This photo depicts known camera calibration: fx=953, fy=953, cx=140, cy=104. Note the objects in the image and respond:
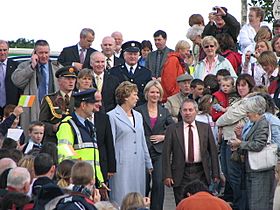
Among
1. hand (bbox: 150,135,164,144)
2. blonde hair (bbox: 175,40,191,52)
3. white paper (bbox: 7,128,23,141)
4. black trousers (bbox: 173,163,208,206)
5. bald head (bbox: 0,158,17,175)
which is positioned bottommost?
black trousers (bbox: 173,163,208,206)

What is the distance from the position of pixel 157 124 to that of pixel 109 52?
3.25m

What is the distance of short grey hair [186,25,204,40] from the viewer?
18344mm

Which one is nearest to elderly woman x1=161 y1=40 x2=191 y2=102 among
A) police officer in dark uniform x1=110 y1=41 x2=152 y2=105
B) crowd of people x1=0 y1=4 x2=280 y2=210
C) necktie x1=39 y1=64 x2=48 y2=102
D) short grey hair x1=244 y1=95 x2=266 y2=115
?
crowd of people x1=0 y1=4 x2=280 y2=210

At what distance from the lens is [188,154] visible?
1305 cm

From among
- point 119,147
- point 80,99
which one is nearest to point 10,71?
point 119,147

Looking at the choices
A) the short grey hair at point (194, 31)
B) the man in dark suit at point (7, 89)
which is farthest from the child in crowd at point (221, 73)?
the man in dark suit at point (7, 89)

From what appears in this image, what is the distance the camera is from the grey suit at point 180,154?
42.7ft

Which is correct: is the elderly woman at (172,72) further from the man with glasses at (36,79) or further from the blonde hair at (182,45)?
the man with glasses at (36,79)

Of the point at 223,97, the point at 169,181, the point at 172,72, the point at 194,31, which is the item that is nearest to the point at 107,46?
the point at 172,72

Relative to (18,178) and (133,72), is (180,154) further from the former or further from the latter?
(18,178)

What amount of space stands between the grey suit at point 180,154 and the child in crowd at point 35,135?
5.59 feet

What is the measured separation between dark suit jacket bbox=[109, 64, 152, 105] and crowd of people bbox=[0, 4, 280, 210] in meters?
0.02

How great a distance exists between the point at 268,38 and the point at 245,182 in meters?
4.05

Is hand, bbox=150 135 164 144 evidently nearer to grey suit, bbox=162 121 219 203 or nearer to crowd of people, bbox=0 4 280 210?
crowd of people, bbox=0 4 280 210
